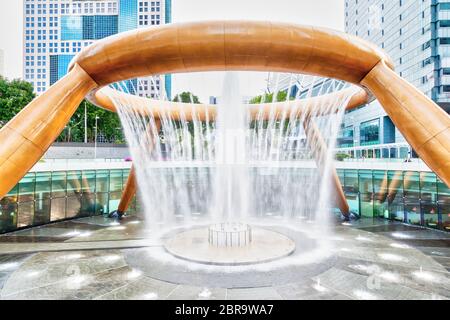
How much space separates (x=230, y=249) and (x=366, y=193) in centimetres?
1411

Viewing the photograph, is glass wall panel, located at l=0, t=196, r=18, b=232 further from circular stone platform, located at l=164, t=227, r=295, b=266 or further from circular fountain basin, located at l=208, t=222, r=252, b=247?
circular fountain basin, located at l=208, t=222, r=252, b=247

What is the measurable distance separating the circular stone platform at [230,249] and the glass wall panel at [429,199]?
985 centimetres

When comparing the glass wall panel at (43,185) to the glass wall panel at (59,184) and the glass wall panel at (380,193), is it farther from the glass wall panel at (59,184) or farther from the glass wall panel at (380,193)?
the glass wall panel at (380,193)

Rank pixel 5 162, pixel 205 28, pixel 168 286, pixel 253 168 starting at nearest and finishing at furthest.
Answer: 1. pixel 5 162
2. pixel 205 28
3. pixel 168 286
4. pixel 253 168

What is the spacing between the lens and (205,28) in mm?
7918

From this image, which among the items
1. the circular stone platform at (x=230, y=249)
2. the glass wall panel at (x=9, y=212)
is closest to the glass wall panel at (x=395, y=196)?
the circular stone platform at (x=230, y=249)

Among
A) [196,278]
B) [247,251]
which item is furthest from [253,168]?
[196,278]

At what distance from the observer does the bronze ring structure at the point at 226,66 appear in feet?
24.0

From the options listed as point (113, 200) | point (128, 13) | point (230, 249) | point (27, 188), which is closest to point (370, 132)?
point (113, 200)

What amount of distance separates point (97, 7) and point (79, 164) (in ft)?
542

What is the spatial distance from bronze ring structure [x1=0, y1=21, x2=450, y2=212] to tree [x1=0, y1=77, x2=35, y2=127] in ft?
160

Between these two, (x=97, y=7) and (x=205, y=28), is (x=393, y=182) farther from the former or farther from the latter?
(x=97, y=7)

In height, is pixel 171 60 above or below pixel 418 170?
above

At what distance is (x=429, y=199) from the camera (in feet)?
57.2
